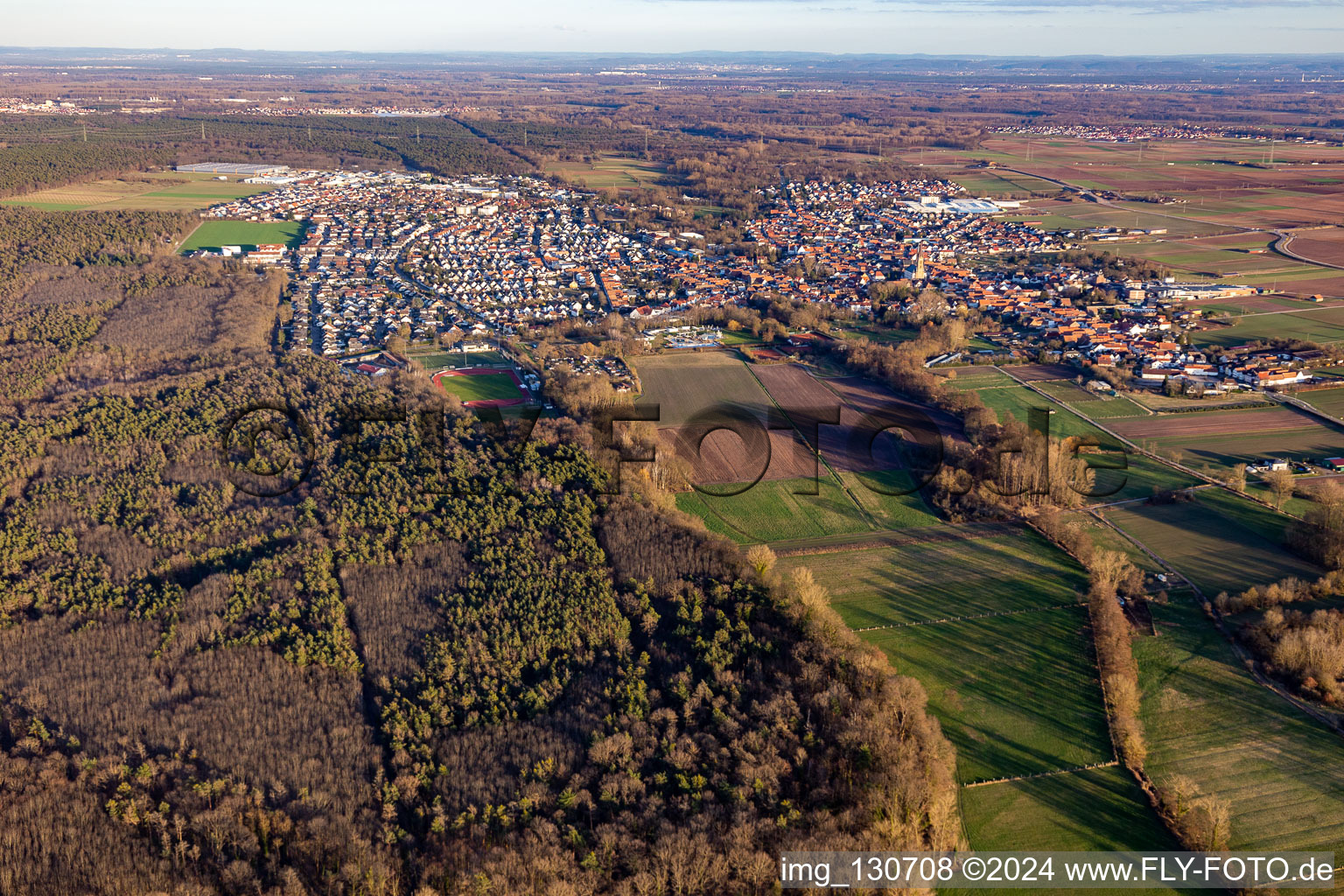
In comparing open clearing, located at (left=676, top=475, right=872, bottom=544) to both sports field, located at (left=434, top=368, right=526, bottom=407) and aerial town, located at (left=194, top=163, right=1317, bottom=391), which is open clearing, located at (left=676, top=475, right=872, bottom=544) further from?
aerial town, located at (left=194, top=163, right=1317, bottom=391)

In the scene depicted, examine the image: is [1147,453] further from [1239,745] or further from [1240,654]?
[1239,745]

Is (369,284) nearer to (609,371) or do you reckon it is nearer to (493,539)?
(609,371)

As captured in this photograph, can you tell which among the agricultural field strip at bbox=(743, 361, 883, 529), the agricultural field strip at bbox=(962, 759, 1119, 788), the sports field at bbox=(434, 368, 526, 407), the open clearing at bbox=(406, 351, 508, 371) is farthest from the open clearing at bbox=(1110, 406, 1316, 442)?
the open clearing at bbox=(406, 351, 508, 371)

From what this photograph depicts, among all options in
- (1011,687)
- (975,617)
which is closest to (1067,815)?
(1011,687)

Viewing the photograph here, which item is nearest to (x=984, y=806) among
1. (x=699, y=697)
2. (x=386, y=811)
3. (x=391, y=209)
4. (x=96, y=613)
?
(x=699, y=697)

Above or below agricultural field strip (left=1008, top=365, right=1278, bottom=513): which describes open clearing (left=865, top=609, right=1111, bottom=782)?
below
